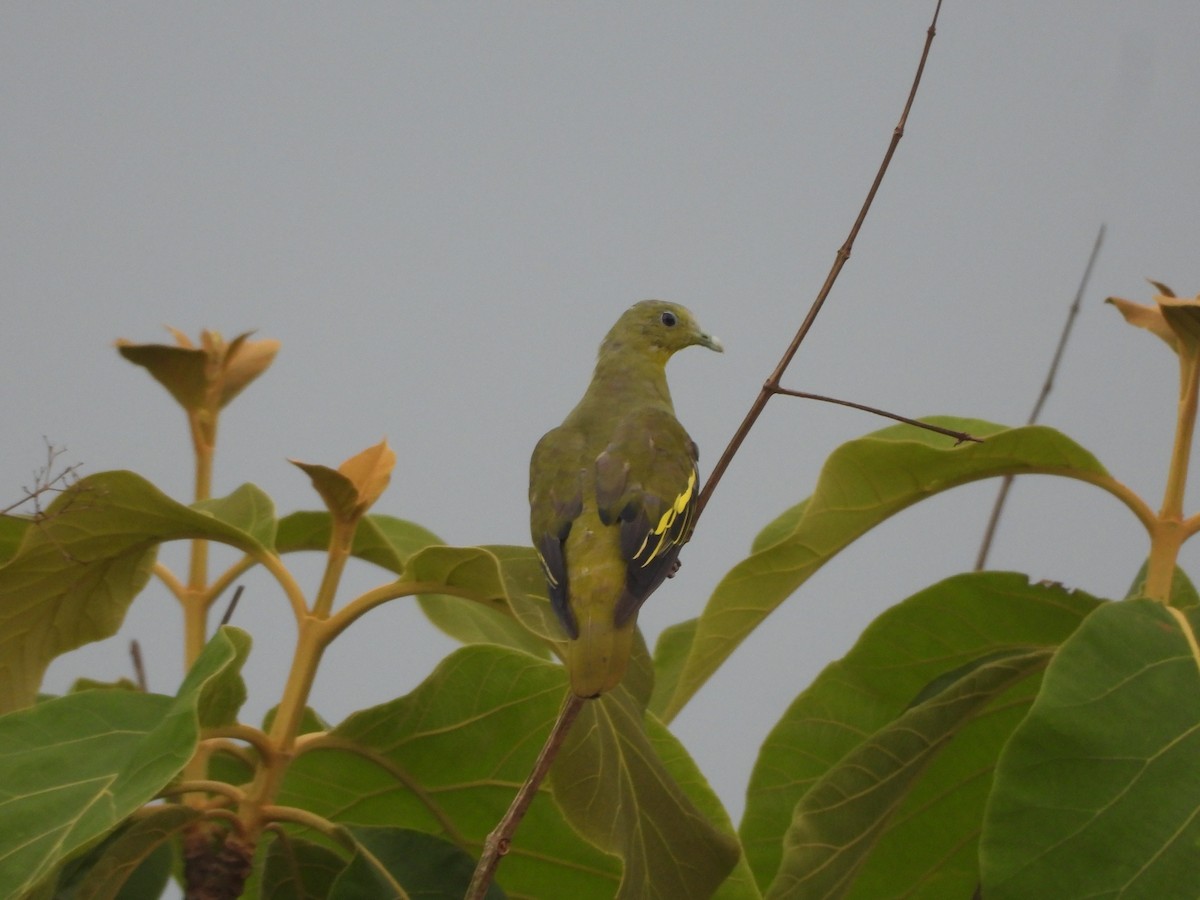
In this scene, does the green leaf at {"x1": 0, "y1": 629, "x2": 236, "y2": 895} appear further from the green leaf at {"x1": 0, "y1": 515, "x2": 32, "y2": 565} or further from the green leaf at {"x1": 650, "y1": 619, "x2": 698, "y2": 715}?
the green leaf at {"x1": 650, "y1": 619, "x2": 698, "y2": 715}

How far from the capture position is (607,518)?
50.3 inches

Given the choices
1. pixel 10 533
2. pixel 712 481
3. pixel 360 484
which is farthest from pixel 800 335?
pixel 10 533

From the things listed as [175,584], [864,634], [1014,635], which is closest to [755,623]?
[864,634]

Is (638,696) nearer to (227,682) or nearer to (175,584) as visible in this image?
(227,682)

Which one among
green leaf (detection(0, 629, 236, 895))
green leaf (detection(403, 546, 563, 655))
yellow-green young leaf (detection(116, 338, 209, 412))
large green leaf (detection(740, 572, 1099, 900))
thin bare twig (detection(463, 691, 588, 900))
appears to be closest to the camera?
thin bare twig (detection(463, 691, 588, 900))

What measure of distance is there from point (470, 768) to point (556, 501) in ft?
1.17

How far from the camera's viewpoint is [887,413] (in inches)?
47.5

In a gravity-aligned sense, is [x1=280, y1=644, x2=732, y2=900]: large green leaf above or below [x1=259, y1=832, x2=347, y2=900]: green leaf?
above

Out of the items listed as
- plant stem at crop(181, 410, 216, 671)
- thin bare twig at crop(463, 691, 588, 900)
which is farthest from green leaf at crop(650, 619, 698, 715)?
thin bare twig at crop(463, 691, 588, 900)

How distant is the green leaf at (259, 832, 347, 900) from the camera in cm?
145

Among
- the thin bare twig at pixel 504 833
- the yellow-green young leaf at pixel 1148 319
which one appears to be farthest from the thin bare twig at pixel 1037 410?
the thin bare twig at pixel 504 833

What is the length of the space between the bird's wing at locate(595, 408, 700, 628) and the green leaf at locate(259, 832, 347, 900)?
0.49 metres

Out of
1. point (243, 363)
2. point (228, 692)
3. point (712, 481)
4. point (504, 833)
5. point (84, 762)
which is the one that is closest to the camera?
point (504, 833)

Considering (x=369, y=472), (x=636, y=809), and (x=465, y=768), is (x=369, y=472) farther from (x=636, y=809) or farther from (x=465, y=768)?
(x=636, y=809)
